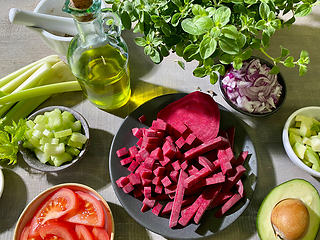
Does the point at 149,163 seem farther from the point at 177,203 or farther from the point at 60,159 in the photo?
the point at 60,159

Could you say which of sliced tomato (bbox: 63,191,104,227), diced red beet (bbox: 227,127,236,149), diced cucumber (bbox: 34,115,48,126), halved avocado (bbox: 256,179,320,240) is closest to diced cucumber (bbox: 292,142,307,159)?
halved avocado (bbox: 256,179,320,240)

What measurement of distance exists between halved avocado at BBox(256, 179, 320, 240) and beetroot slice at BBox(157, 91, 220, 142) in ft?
1.03

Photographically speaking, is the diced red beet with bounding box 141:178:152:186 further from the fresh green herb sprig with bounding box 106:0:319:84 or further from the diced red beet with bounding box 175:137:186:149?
the fresh green herb sprig with bounding box 106:0:319:84

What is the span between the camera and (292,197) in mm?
996

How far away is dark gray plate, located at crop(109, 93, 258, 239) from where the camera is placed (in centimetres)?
97

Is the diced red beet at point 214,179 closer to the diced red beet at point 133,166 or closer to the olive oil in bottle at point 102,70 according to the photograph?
the diced red beet at point 133,166

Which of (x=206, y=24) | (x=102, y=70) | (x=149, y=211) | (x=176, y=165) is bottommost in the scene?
(x=149, y=211)

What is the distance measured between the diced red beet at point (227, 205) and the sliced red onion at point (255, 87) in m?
0.38

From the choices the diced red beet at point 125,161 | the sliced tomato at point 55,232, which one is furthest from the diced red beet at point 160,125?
the sliced tomato at point 55,232

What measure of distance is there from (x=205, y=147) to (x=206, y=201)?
A: 20 centimetres

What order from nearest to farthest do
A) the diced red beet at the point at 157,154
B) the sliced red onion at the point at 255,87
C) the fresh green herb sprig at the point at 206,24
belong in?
the fresh green herb sprig at the point at 206,24 < the diced red beet at the point at 157,154 < the sliced red onion at the point at 255,87

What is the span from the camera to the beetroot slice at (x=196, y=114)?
109 cm

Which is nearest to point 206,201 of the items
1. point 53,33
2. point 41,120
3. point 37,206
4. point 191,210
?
point 191,210

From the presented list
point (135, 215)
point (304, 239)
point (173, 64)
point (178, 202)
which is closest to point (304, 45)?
point (173, 64)
